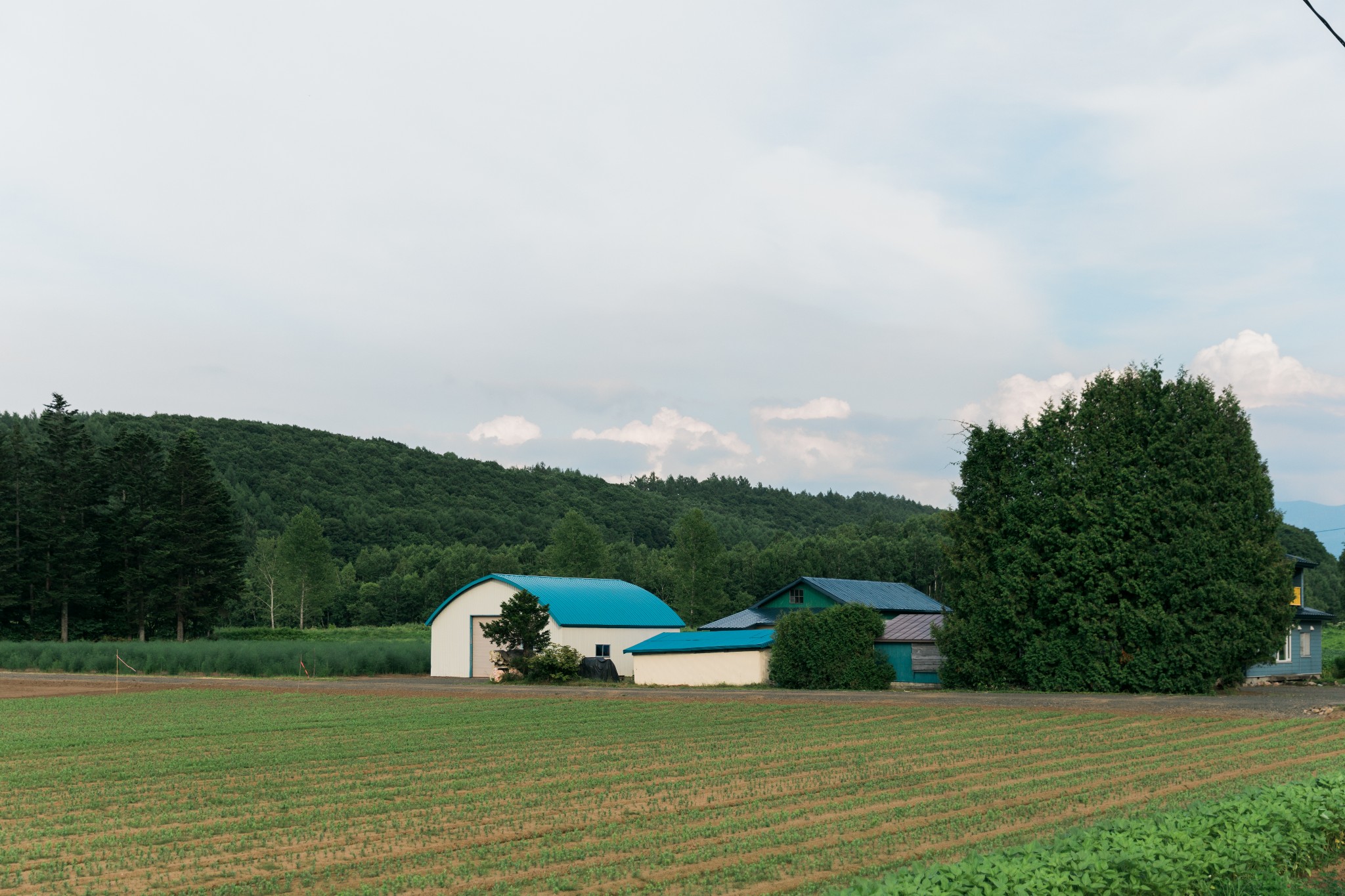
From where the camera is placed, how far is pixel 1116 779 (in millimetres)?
15586

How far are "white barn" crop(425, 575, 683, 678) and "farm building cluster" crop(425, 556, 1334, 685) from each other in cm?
5

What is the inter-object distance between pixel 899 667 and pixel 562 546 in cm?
5351

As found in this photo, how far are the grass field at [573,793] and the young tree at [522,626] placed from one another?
60.6 ft

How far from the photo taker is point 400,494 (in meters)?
142

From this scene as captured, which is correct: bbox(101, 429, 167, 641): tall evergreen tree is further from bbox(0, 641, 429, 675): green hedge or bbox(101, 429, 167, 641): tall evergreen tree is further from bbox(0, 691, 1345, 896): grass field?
bbox(0, 691, 1345, 896): grass field

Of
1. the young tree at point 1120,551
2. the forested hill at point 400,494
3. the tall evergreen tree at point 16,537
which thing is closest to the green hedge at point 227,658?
the tall evergreen tree at point 16,537

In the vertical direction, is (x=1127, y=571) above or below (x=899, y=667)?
above

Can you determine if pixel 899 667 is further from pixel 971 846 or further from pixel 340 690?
pixel 971 846

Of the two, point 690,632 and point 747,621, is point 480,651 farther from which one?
point 747,621

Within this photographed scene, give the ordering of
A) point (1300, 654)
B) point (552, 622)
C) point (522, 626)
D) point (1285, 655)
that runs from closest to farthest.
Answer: point (1285, 655)
point (522, 626)
point (1300, 654)
point (552, 622)

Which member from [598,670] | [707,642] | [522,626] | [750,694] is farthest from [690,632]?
[750,694]

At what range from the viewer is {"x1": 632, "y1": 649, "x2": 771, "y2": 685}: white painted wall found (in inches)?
1694

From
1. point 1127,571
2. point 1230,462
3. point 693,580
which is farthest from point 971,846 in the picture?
point 693,580

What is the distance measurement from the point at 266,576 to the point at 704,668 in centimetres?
7610
